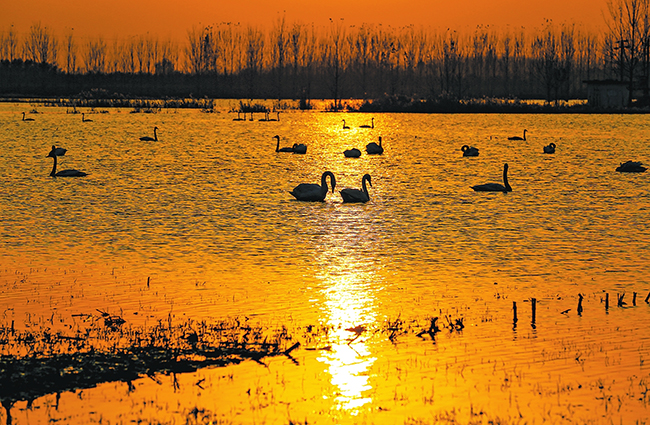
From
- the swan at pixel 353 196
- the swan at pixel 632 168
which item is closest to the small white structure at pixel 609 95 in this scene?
the swan at pixel 632 168

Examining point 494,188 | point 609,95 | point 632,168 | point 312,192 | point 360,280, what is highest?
point 609,95

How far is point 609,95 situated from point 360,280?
84732mm

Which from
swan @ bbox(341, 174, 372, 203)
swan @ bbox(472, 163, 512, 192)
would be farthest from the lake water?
swan @ bbox(472, 163, 512, 192)

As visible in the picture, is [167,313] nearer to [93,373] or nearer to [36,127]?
[93,373]

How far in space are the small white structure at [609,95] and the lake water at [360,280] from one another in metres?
60.3

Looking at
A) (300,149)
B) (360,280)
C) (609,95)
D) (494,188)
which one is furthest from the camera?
(609,95)

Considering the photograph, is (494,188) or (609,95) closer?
(494,188)

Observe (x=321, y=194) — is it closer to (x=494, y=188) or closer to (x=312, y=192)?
(x=312, y=192)

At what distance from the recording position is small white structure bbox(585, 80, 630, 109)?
90.5m

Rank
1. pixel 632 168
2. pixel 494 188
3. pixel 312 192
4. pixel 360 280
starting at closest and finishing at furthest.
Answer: pixel 360 280
pixel 312 192
pixel 494 188
pixel 632 168

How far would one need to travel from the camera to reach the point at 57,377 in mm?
8094

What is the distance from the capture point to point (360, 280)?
13.7 meters

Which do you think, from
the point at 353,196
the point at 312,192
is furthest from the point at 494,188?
the point at 312,192

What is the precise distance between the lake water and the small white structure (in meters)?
60.3
